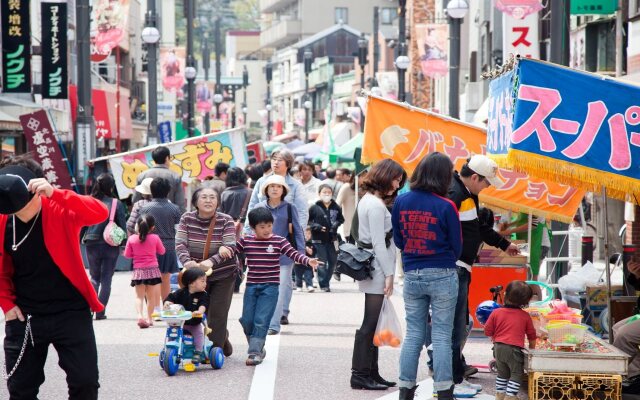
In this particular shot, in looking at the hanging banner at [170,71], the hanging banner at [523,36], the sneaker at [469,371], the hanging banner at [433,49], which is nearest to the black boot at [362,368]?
the sneaker at [469,371]

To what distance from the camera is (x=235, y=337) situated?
11836 millimetres

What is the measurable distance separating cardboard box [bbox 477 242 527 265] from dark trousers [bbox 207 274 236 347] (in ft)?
9.12

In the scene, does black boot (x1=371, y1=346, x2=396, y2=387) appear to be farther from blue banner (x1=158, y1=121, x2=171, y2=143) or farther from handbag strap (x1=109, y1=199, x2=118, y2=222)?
blue banner (x1=158, y1=121, x2=171, y2=143)

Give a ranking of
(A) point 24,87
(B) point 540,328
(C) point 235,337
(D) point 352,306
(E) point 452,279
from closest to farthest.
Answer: (E) point 452,279 → (B) point 540,328 → (C) point 235,337 → (D) point 352,306 → (A) point 24,87

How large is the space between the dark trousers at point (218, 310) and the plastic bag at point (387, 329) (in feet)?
5.86

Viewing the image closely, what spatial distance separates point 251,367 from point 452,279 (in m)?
2.71

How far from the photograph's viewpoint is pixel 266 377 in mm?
9438

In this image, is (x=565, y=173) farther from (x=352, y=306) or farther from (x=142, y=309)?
(x=352, y=306)

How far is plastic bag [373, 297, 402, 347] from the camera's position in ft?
28.7

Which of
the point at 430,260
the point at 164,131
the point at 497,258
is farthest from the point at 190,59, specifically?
the point at 430,260

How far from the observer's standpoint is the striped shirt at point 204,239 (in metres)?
10.1

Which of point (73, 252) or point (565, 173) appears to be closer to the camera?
point (73, 252)

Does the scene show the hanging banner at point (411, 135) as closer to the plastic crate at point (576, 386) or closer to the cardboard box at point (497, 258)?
the cardboard box at point (497, 258)

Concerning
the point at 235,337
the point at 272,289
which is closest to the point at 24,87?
the point at 235,337
